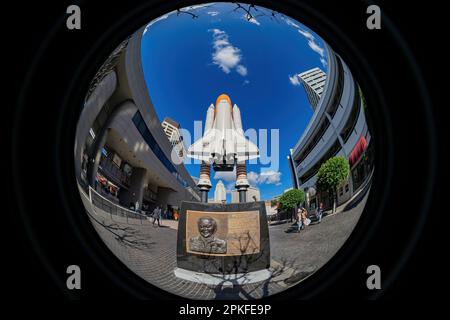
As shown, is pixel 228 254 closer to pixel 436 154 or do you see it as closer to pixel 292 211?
pixel 292 211

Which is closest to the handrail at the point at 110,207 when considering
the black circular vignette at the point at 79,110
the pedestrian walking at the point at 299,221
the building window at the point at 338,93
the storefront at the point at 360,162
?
the black circular vignette at the point at 79,110

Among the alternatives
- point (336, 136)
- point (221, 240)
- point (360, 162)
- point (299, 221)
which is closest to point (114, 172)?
point (221, 240)

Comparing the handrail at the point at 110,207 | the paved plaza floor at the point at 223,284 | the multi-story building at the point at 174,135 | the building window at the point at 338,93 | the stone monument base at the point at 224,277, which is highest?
the building window at the point at 338,93

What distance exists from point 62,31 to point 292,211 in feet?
7.59

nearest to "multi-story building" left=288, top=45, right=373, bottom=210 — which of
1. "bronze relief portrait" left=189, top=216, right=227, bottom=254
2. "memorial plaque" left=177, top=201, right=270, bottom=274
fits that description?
"memorial plaque" left=177, top=201, right=270, bottom=274

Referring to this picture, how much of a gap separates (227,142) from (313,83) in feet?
3.65

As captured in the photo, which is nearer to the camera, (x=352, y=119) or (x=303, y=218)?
(x=352, y=119)

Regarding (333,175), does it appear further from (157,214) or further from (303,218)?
(157,214)

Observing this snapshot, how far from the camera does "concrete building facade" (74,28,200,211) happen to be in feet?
5.57

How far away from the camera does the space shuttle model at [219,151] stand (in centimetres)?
201

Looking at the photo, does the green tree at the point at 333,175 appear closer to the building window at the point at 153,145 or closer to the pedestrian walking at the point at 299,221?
the pedestrian walking at the point at 299,221

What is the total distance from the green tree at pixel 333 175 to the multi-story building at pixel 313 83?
59 centimetres

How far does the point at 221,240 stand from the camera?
1915mm

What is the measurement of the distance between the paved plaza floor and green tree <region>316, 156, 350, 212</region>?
24 centimetres
